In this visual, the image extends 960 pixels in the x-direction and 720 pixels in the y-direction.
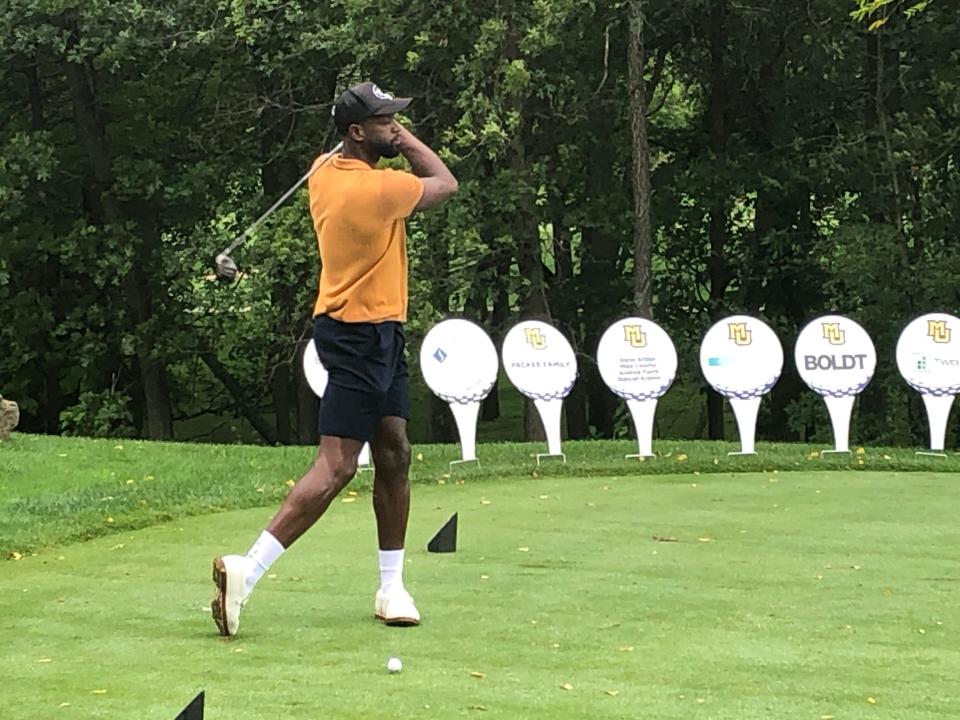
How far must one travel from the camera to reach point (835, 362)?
9539 mm

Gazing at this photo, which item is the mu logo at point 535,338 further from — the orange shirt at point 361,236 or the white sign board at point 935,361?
the orange shirt at point 361,236

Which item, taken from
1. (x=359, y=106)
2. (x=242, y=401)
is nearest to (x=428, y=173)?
(x=359, y=106)

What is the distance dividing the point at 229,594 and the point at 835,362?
6635mm

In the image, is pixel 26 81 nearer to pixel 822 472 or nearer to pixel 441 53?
pixel 441 53

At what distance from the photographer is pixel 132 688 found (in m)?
3.21

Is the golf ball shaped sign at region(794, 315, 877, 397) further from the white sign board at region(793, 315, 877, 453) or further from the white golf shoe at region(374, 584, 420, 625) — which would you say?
the white golf shoe at region(374, 584, 420, 625)

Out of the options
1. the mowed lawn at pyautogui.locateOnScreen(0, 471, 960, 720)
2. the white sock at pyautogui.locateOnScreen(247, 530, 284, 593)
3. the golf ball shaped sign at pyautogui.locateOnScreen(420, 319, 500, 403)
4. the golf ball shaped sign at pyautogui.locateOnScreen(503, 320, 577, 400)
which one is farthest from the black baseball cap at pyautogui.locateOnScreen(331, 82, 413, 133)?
the golf ball shaped sign at pyautogui.locateOnScreen(503, 320, 577, 400)

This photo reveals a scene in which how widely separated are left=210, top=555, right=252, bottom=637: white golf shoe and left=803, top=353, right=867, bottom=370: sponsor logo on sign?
21.3ft

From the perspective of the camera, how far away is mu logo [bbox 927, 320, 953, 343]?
9.36 m

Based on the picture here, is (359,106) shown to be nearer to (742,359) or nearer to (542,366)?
(542,366)

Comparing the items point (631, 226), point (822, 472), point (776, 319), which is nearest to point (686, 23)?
point (631, 226)

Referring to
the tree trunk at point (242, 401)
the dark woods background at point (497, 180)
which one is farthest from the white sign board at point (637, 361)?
the tree trunk at point (242, 401)

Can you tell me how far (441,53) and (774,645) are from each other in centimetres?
1358

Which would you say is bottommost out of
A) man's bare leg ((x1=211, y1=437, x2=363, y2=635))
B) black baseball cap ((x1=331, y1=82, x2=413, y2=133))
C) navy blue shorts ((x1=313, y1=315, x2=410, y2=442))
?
man's bare leg ((x1=211, y1=437, x2=363, y2=635))
